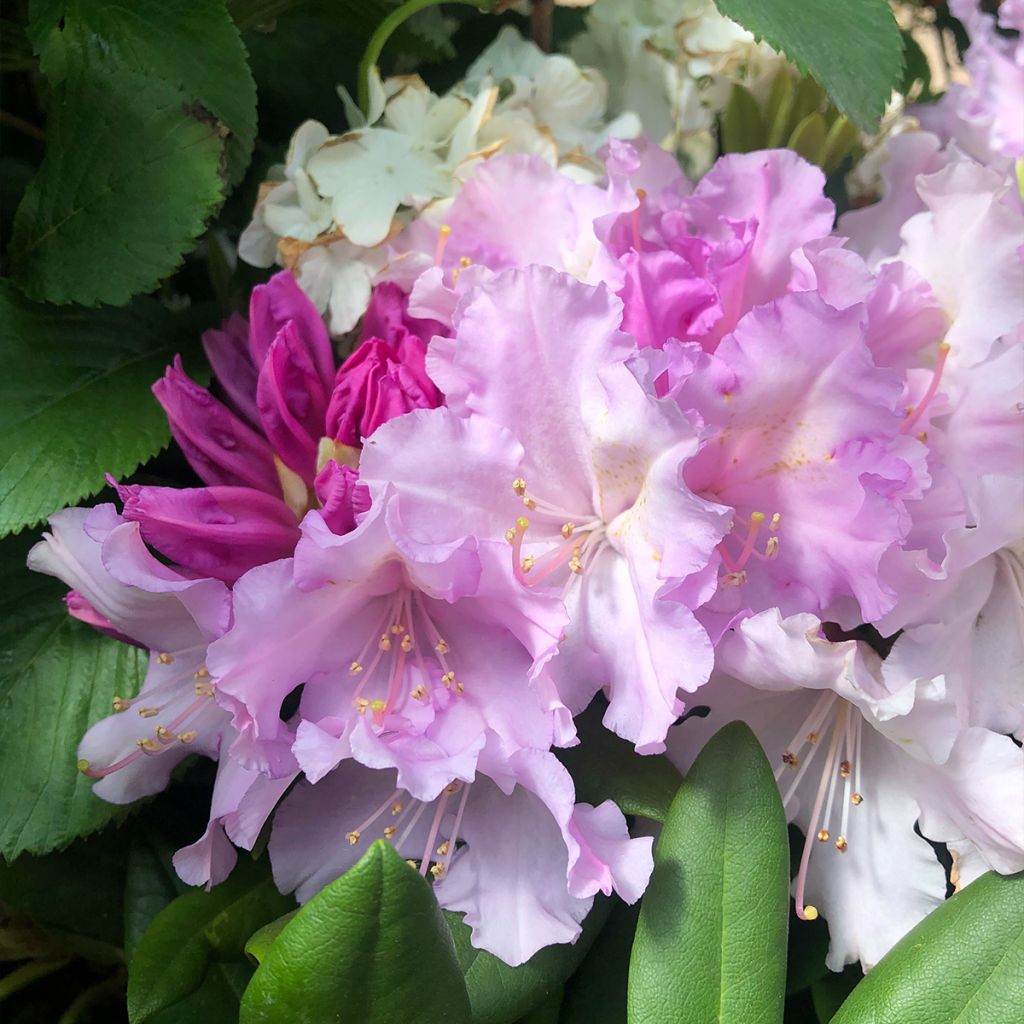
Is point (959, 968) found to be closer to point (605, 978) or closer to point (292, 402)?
point (605, 978)

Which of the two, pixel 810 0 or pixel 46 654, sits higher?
pixel 810 0

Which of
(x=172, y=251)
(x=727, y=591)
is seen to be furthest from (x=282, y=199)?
(x=727, y=591)

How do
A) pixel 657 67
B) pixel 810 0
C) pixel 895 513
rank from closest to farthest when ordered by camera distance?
pixel 895 513 < pixel 810 0 < pixel 657 67

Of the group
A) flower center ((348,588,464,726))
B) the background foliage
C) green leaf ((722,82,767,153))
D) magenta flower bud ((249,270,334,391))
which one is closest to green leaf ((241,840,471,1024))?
the background foliage

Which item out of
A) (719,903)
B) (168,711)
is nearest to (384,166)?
(168,711)

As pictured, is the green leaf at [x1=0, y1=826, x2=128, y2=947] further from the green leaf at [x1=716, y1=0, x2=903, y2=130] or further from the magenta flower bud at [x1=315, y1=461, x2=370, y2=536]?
the green leaf at [x1=716, y1=0, x2=903, y2=130]

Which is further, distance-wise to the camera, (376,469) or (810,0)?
(810,0)

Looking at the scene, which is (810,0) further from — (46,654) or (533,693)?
(46,654)
